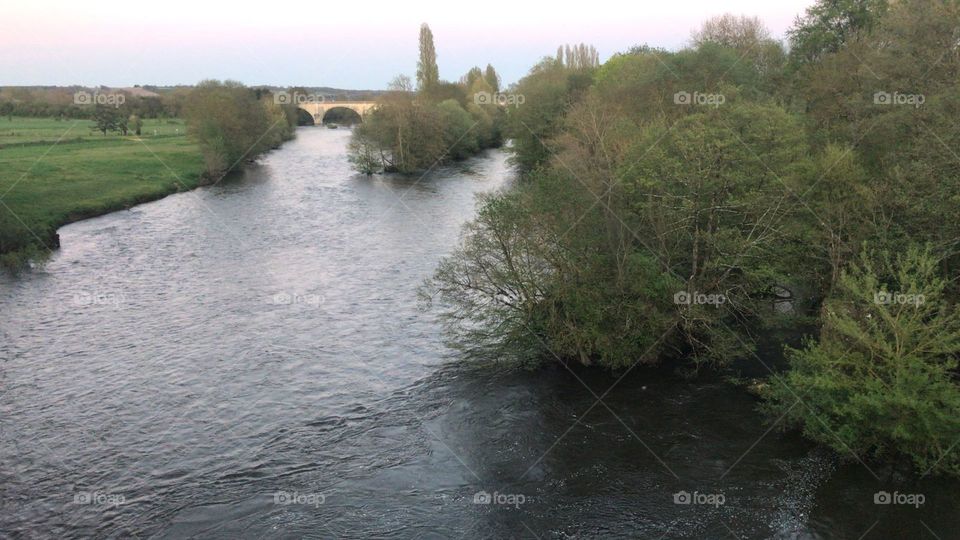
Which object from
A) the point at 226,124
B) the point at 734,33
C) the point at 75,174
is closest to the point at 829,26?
the point at 734,33

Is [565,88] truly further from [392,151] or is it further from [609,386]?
[609,386]

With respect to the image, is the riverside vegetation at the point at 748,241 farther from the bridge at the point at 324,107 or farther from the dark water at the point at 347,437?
the bridge at the point at 324,107

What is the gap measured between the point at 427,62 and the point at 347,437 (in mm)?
111822

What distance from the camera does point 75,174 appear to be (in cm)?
6588

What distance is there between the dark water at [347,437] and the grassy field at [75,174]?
15.4 meters

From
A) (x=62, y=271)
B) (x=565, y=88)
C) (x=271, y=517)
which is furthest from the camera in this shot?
(x=565, y=88)

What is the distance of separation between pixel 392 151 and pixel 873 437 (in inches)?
2690

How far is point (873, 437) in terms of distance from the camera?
65.5 ft

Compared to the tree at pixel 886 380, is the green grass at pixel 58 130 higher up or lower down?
higher up

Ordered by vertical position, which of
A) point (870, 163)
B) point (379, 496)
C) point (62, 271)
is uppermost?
point (870, 163)

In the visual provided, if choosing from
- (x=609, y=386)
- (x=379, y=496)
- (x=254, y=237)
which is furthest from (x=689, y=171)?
(x=254, y=237)

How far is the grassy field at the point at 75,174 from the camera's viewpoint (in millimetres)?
50250

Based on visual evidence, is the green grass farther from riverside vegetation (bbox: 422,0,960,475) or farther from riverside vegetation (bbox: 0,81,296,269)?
riverside vegetation (bbox: 422,0,960,475)

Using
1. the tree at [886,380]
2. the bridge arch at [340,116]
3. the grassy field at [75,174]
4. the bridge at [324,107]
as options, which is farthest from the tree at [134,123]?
the tree at [886,380]
